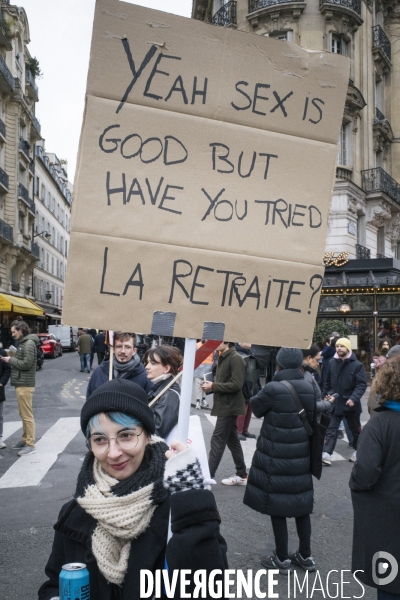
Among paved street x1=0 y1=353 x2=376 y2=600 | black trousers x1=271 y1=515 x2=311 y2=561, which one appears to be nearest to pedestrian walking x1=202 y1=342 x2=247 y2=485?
paved street x1=0 y1=353 x2=376 y2=600

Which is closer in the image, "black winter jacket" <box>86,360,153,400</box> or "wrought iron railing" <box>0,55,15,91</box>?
"black winter jacket" <box>86,360,153,400</box>

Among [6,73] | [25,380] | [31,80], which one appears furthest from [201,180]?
[31,80]

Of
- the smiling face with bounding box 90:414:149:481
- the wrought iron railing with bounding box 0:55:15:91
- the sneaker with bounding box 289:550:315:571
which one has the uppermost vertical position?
the wrought iron railing with bounding box 0:55:15:91

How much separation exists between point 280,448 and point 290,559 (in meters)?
0.89

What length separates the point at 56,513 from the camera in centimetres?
514

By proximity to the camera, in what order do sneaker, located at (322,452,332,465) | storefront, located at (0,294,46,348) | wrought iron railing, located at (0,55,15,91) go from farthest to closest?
wrought iron railing, located at (0,55,15,91)
storefront, located at (0,294,46,348)
sneaker, located at (322,452,332,465)

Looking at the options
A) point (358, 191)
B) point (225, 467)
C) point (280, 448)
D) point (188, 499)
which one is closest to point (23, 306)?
point (358, 191)

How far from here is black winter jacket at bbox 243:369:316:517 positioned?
390 centimetres

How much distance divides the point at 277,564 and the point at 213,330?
2622 mm

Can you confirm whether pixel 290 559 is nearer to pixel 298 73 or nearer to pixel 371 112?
pixel 298 73

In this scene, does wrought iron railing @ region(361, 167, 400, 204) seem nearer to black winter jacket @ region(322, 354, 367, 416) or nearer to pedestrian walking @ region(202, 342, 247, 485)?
black winter jacket @ region(322, 354, 367, 416)

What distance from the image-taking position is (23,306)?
3077 cm

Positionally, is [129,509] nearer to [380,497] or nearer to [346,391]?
[380,497]

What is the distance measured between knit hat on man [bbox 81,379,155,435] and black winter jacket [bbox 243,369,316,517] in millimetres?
2340
